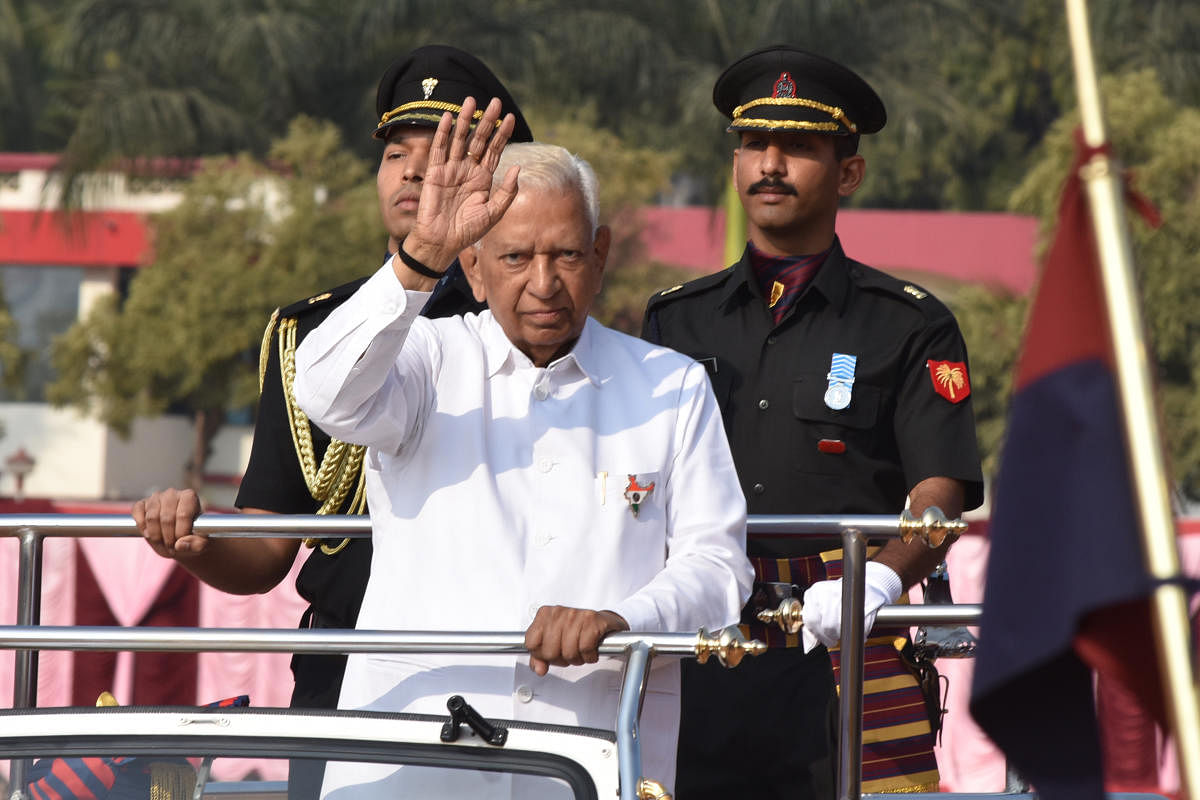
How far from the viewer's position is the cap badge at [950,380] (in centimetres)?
378

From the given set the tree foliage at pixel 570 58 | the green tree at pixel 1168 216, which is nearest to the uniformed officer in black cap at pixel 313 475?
the green tree at pixel 1168 216

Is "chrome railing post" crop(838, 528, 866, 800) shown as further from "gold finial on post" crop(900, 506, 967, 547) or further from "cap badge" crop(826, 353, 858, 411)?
"cap badge" crop(826, 353, 858, 411)

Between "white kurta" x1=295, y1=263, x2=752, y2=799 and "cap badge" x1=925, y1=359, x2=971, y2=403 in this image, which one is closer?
"white kurta" x1=295, y1=263, x2=752, y2=799

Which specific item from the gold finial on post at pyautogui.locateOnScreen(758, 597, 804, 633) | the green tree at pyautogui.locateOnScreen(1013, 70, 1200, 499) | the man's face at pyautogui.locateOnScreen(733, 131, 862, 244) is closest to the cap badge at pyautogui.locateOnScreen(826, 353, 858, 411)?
the man's face at pyautogui.locateOnScreen(733, 131, 862, 244)

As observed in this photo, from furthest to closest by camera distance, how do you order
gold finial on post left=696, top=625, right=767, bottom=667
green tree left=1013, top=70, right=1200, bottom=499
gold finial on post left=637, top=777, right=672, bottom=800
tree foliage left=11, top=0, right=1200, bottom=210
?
tree foliage left=11, top=0, right=1200, bottom=210, green tree left=1013, top=70, right=1200, bottom=499, gold finial on post left=696, top=625, right=767, bottom=667, gold finial on post left=637, top=777, right=672, bottom=800

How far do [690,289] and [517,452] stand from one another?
1.32m

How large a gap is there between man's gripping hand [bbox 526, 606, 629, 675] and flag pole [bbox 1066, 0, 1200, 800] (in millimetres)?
915

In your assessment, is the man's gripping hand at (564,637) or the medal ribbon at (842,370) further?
the medal ribbon at (842,370)

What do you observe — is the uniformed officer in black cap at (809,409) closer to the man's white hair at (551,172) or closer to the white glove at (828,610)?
the white glove at (828,610)

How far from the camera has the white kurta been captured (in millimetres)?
2787

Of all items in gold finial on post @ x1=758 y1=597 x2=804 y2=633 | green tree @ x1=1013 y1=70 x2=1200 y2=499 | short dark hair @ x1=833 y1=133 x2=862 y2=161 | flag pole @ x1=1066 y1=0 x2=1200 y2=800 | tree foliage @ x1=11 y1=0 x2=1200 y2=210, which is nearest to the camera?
flag pole @ x1=1066 y1=0 x2=1200 y2=800

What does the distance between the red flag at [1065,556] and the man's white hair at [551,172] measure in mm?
1149

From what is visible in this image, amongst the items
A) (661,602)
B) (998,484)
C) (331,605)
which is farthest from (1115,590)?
(331,605)

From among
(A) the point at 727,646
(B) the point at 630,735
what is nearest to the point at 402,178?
(A) the point at 727,646
